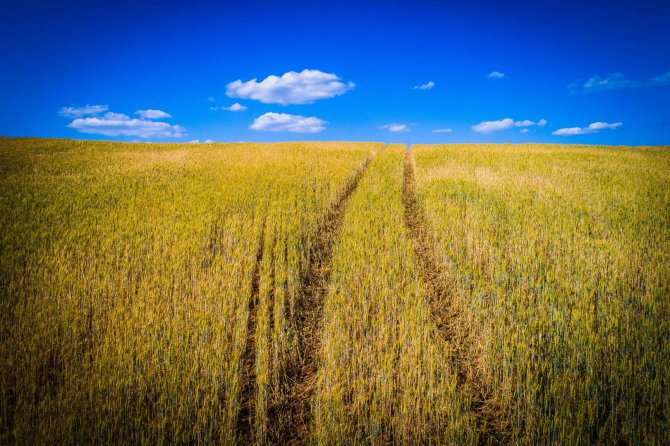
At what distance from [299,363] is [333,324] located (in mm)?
662

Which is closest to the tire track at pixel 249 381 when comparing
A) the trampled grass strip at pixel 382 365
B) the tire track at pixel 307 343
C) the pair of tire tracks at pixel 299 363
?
the pair of tire tracks at pixel 299 363

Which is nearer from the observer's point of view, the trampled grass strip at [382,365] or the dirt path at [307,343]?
the trampled grass strip at [382,365]

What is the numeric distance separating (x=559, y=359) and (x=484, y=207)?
6289 mm

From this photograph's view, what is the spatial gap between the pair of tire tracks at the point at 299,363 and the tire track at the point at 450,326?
5.38 ft

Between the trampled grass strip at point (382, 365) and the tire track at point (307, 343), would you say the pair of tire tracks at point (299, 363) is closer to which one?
the tire track at point (307, 343)

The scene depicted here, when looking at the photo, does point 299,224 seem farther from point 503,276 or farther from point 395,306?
point 503,276

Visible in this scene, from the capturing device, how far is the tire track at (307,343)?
9.52 feet

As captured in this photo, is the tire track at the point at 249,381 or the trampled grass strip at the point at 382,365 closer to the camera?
the trampled grass strip at the point at 382,365

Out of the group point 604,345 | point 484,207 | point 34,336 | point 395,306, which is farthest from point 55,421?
point 484,207

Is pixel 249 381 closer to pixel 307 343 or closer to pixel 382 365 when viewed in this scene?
pixel 307 343

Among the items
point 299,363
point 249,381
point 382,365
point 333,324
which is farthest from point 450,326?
point 249,381

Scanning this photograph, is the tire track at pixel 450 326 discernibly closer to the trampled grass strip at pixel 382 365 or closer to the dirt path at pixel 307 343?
the trampled grass strip at pixel 382 365

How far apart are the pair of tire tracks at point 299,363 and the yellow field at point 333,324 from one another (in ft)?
0.08

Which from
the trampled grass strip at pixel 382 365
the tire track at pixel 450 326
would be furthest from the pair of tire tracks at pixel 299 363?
the tire track at pixel 450 326
